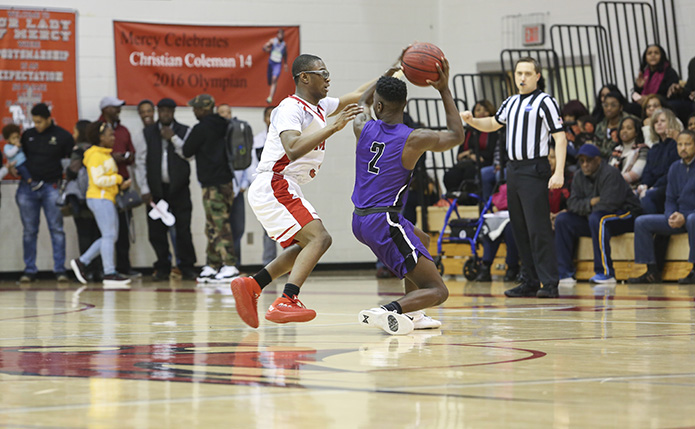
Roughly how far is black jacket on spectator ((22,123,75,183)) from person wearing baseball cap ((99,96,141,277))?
60 cm

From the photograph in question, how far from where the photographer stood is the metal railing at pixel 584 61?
11513 millimetres

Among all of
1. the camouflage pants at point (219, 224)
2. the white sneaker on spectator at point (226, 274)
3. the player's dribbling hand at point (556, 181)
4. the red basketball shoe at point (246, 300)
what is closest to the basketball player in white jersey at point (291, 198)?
the red basketball shoe at point (246, 300)

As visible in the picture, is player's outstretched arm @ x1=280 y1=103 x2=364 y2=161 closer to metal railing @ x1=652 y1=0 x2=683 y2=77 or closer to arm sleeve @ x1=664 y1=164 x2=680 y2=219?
arm sleeve @ x1=664 y1=164 x2=680 y2=219

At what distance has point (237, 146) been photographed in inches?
393

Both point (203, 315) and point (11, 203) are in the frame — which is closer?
point (203, 315)

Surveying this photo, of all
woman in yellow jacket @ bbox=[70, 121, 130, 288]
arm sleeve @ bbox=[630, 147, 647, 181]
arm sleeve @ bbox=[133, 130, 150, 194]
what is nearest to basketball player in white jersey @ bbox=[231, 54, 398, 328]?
arm sleeve @ bbox=[630, 147, 647, 181]

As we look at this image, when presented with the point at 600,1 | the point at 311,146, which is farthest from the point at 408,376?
the point at 600,1

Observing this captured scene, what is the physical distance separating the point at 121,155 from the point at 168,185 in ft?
2.08

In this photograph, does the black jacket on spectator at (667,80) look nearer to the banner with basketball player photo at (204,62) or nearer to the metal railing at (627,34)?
the metal railing at (627,34)

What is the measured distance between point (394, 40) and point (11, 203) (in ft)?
17.9

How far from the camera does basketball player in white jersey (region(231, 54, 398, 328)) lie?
440 centimetres

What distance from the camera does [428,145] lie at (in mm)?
4395

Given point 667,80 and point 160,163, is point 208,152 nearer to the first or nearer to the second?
point 160,163

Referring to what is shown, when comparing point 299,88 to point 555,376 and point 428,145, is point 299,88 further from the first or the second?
point 555,376
